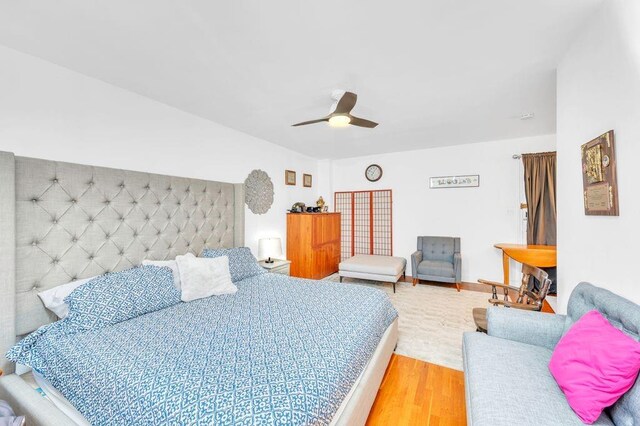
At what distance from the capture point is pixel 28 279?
1.74 meters

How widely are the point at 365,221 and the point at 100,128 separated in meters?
4.56

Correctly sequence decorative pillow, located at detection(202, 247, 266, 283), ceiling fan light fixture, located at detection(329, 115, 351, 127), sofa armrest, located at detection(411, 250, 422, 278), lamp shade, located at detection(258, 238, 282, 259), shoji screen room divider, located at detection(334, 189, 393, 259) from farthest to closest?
shoji screen room divider, located at detection(334, 189, 393, 259)
sofa armrest, located at detection(411, 250, 422, 278)
lamp shade, located at detection(258, 238, 282, 259)
decorative pillow, located at detection(202, 247, 266, 283)
ceiling fan light fixture, located at detection(329, 115, 351, 127)

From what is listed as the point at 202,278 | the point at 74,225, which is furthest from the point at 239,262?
the point at 74,225

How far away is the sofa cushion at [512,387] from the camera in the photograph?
1.14 meters

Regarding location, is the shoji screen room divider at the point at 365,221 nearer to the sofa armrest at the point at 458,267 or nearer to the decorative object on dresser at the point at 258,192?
the sofa armrest at the point at 458,267

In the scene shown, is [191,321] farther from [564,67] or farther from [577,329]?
[564,67]

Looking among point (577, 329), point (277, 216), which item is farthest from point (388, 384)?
point (277, 216)

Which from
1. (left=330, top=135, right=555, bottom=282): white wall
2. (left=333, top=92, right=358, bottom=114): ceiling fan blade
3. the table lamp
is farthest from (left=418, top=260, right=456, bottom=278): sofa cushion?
(left=333, top=92, right=358, bottom=114): ceiling fan blade

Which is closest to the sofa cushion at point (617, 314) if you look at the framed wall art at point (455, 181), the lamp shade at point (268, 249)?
the lamp shade at point (268, 249)

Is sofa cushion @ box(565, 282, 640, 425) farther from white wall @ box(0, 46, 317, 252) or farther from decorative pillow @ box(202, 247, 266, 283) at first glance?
white wall @ box(0, 46, 317, 252)

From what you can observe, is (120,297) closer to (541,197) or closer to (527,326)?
(527,326)

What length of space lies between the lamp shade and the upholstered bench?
1408 mm

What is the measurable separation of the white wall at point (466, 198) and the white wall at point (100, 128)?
3141 millimetres

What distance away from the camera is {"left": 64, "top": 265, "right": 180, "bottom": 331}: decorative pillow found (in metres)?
1.66
